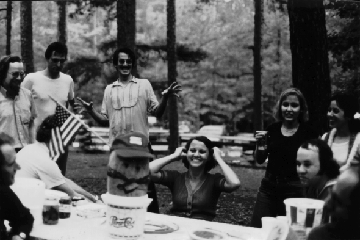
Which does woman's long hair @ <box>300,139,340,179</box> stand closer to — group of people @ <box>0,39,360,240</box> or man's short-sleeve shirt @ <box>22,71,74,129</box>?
group of people @ <box>0,39,360,240</box>

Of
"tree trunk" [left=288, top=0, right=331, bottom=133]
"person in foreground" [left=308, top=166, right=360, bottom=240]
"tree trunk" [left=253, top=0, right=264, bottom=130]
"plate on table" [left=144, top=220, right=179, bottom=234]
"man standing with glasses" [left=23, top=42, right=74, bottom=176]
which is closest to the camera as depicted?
"person in foreground" [left=308, top=166, right=360, bottom=240]

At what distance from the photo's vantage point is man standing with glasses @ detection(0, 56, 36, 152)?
17.0 feet

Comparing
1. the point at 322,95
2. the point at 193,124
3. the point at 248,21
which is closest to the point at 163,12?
the point at 248,21

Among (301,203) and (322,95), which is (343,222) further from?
(322,95)

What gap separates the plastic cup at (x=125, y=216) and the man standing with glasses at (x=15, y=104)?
2700mm

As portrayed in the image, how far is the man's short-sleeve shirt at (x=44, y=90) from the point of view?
19.3 feet

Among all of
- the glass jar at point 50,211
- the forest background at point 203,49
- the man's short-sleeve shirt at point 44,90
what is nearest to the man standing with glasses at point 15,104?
the man's short-sleeve shirt at point 44,90

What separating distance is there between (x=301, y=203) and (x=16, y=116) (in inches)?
134

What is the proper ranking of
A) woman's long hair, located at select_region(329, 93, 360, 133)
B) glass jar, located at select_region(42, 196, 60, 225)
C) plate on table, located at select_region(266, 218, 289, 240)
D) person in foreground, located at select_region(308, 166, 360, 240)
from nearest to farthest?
person in foreground, located at select_region(308, 166, 360, 240) < plate on table, located at select_region(266, 218, 289, 240) < glass jar, located at select_region(42, 196, 60, 225) < woman's long hair, located at select_region(329, 93, 360, 133)

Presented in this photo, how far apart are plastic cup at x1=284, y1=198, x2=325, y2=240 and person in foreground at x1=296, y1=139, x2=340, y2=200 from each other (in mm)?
377

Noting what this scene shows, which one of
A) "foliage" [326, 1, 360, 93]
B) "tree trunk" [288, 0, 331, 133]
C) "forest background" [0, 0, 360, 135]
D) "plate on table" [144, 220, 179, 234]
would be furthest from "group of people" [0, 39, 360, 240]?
"forest background" [0, 0, 360, 135]

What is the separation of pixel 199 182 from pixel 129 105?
126 cm

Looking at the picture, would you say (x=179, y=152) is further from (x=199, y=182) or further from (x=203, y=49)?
(x=203, y=49)

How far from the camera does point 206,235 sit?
10.1 ft
